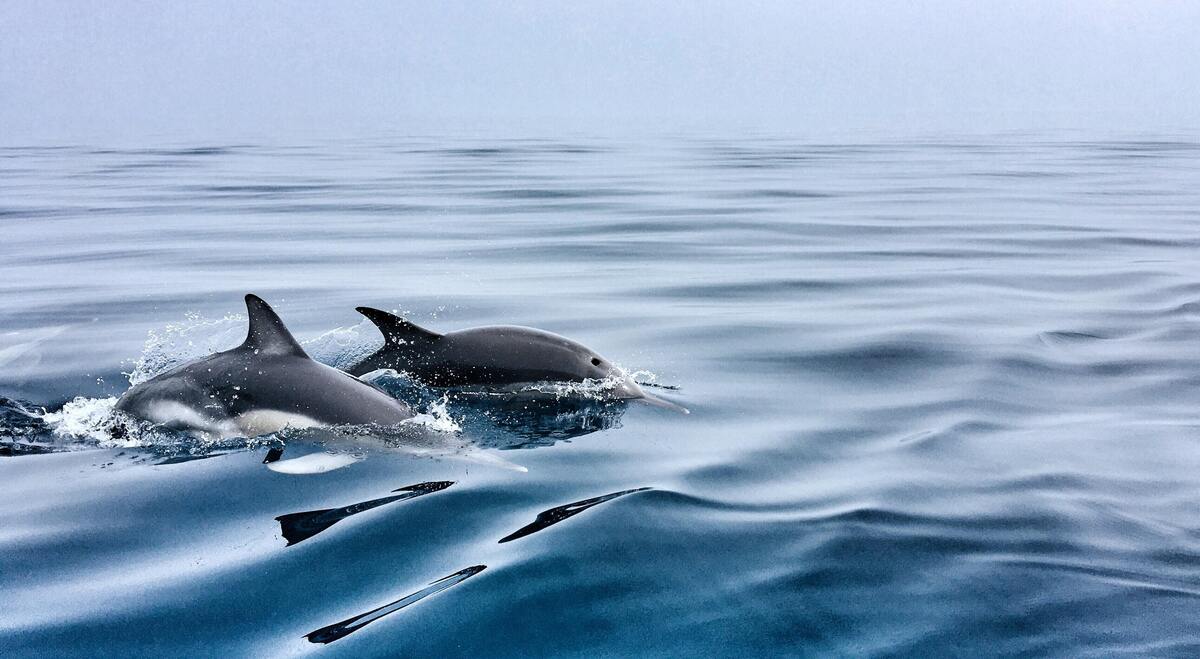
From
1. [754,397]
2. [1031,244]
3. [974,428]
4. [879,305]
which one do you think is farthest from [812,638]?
[1031,244]

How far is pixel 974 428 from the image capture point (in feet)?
21.5

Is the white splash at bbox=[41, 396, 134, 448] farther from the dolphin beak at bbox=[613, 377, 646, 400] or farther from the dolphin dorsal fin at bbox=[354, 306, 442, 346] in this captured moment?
the dolphin beak at bbox=[613, 377, 646, 400]

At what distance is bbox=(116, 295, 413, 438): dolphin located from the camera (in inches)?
236

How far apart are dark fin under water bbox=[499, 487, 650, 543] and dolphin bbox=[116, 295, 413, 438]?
1.38 metres

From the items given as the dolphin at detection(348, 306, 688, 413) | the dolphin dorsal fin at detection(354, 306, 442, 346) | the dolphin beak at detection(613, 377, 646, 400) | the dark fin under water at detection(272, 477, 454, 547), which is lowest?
the dark fin under water at detection(272, 477, 454, 547)

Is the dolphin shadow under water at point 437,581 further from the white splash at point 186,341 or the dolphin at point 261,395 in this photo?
the white splash at point 186,341

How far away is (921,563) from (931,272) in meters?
8.30

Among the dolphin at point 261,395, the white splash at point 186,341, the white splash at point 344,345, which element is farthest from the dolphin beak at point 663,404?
the white splash at point 186,341

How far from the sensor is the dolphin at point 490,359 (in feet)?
22.9

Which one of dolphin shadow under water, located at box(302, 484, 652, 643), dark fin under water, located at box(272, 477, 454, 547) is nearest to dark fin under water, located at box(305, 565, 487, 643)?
dolphin shadow under water, located at box(302, 484, 652, 643)

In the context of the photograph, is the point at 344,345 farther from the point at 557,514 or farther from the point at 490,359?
the point at 557,514

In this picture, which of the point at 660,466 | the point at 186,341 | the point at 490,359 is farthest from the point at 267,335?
the point at 186,341

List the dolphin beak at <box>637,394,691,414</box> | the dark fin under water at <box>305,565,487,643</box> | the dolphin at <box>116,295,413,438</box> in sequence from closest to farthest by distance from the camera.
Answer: the dark fin under water at <box>305,565,487,643</box> < the dolphin at <box>116,295,413,438</box> < the dolphin beak at <box>637,394,691,414</box>

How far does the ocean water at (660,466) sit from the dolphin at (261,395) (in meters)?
0.14
